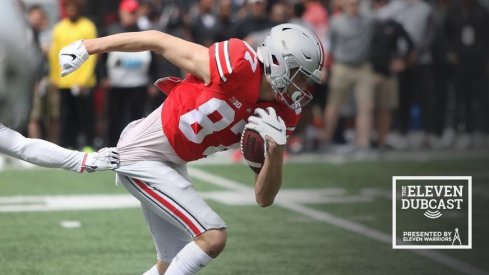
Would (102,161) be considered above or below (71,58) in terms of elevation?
below

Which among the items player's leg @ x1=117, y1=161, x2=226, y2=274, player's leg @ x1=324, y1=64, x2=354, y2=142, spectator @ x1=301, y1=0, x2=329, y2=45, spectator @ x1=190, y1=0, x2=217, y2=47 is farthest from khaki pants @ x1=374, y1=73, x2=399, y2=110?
player's leg @ x1=117, y1=161, x2=226, y2=274

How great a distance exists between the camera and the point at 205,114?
5203 mm

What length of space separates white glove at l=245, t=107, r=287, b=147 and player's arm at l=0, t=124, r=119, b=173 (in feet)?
2.41

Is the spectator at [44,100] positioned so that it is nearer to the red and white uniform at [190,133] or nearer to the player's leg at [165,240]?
the player's leg at [165,240]

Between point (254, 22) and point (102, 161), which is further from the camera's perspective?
point (254, 22)

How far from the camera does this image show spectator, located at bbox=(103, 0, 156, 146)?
13016mm

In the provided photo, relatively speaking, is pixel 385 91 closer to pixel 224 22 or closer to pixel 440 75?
pixel 440 75

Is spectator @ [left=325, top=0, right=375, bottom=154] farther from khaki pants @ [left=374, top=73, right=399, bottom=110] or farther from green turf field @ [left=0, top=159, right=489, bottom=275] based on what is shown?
green turf field @ [left=0, top=159, right=489, bottom=275]

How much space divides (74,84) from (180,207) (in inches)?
315

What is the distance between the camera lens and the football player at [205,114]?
5.12 m

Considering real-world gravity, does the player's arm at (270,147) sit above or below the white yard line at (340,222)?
above

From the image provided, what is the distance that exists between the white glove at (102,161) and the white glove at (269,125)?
2.31ft
